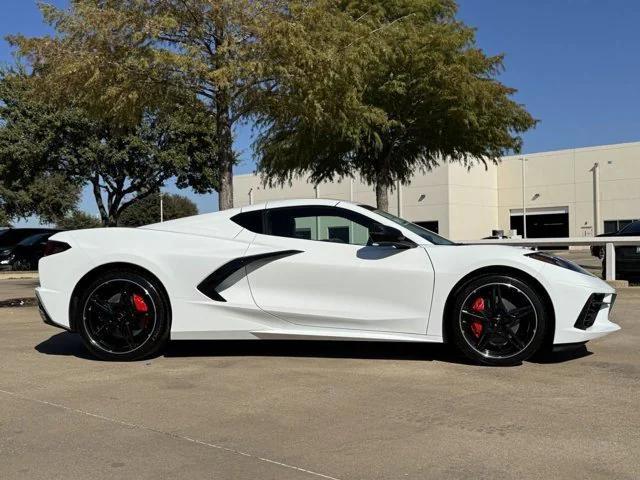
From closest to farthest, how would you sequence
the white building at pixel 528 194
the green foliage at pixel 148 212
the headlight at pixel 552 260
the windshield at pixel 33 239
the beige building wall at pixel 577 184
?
the headlight at pixel 552 260 < the windshield at pixel 33 239 < the beige building wall at pixel 577 184 < the white building at pixel 528 194 < the green foliage at pixel 148 212

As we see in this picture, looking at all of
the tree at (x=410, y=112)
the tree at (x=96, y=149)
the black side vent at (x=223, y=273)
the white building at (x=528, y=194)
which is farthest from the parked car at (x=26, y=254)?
the white building at (x=528, y=194)

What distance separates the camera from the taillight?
6.11 meters

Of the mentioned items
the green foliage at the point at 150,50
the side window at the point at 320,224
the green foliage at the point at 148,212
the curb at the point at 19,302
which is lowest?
the curb at the point at 19,302

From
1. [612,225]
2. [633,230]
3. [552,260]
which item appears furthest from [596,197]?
[552,260]

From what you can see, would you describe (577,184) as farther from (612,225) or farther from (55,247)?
(55,247)

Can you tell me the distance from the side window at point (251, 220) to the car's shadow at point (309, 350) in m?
1.24

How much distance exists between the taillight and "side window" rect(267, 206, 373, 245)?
1.95m

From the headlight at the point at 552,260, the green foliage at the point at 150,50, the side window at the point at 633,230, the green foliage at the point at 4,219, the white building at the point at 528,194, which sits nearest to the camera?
the headlight at the point at 552,260

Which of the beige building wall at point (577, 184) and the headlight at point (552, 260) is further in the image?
the beige building wall at point (577, 184)

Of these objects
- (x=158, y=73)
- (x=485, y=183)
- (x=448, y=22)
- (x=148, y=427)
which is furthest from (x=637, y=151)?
(x=148, y=427)

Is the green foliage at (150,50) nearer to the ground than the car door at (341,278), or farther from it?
farther from it

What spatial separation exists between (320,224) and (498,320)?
180cm

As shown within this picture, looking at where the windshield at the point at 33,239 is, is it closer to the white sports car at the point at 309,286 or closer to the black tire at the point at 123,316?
the white sports car at the point at 309,286

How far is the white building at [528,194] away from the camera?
43828 millimetres
